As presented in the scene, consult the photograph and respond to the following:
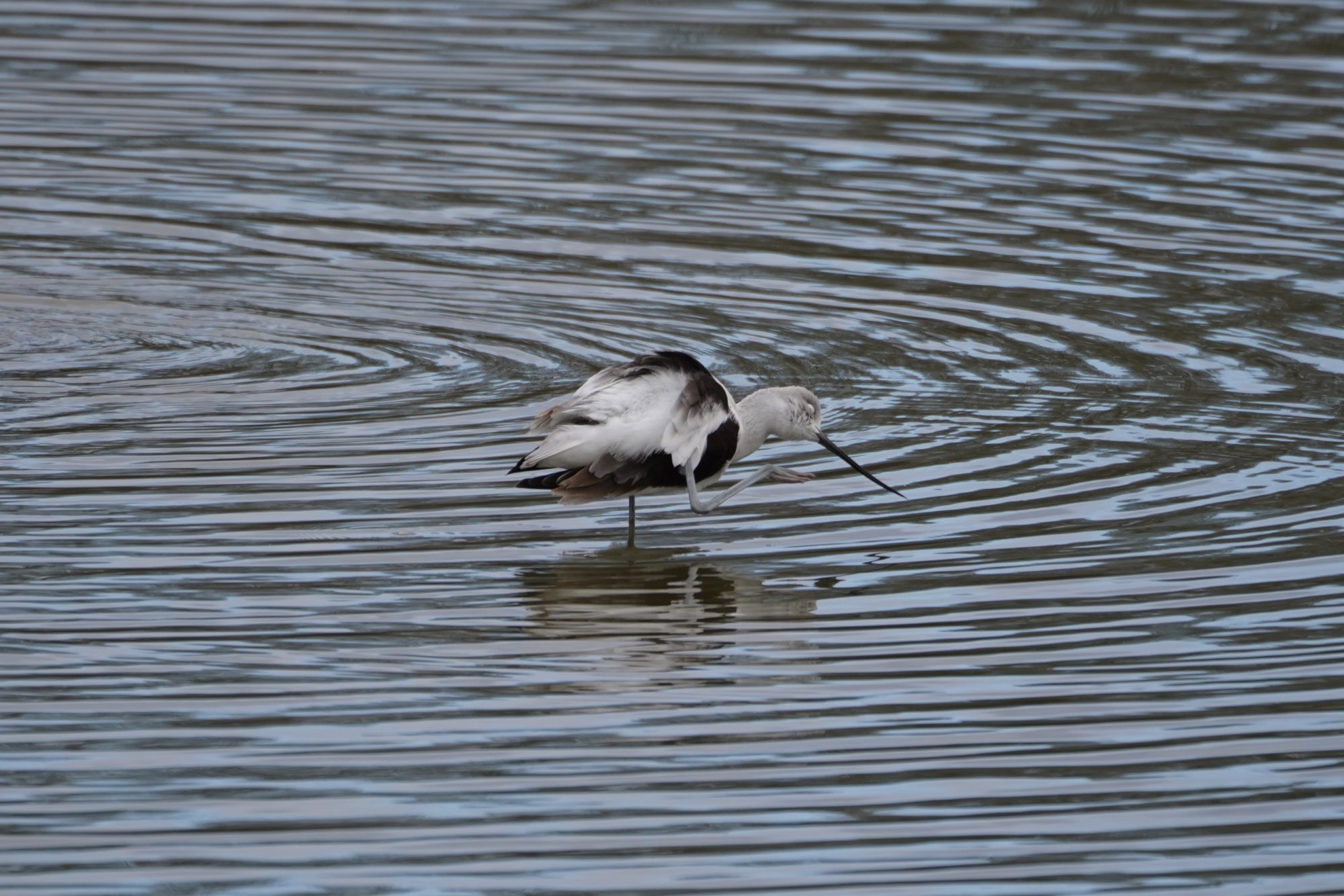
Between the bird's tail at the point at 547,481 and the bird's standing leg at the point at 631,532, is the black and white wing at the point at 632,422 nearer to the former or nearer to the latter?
the bird's tail at the point at 547,481

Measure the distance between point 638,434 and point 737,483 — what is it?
70 centimetres

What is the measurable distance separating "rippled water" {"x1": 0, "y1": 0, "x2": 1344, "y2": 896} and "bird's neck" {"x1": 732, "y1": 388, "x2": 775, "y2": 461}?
0.35 metres

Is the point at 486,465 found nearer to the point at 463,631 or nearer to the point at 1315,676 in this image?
the point at 463,631

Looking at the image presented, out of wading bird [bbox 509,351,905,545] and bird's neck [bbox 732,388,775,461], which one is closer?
wading bird [bbox 509,351,905,545]

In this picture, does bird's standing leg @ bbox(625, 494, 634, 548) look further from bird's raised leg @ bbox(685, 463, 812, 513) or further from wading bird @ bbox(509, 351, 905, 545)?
bird's raised leg @ bbox(685, 463, 812, 513)

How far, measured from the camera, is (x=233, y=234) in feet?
42.6

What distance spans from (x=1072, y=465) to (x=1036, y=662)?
91.7 inches

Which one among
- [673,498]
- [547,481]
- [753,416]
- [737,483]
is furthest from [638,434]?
[673,498]

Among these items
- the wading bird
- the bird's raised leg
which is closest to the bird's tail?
the wading bird

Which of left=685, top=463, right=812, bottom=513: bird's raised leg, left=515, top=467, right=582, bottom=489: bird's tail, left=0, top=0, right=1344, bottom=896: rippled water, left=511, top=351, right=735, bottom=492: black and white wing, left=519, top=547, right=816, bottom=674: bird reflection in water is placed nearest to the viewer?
left=0, top=0, right=1344, bottom=896: rippled water

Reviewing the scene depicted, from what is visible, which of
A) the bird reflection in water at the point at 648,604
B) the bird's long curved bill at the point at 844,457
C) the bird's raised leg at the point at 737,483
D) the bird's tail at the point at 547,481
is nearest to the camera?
the bird reflection in water at the point at 648,604

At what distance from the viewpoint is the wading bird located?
312 inches

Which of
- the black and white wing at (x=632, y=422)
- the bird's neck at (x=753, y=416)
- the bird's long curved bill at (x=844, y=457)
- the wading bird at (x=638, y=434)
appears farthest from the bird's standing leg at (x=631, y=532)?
the bird's long curved bill at (x=844, y=457)

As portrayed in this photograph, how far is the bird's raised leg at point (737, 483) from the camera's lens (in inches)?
322
